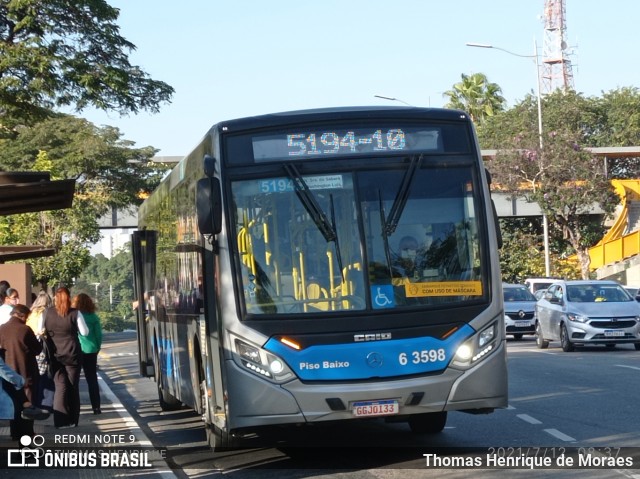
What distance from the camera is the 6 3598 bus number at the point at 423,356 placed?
1100cm

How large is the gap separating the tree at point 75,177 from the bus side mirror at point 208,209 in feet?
142

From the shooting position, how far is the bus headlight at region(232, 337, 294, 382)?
1084 centimetres

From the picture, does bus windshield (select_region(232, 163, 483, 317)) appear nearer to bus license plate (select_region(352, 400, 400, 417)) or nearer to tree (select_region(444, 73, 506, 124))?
bus license plate (select_region(352, 400, 400, 417))

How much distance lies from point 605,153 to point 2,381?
5475 cm

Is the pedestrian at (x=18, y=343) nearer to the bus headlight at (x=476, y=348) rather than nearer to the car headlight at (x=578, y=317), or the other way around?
the bus headlight at (x=476, y=348)

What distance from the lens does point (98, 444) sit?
1384cm

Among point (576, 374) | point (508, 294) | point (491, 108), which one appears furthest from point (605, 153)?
point (576, 374)

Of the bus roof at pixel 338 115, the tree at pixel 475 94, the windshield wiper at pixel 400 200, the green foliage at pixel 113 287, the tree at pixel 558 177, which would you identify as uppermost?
the tree at pixel 475 94

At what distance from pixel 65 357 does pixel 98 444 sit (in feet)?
6.94

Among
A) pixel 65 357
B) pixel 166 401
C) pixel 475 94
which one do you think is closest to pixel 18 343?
pixel 65 357

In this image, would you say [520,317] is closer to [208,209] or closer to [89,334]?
[89,334]

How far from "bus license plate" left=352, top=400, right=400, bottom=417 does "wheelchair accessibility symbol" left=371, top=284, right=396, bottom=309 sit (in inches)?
32.6

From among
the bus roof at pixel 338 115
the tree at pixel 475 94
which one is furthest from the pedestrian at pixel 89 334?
the tree at pixel 475 94

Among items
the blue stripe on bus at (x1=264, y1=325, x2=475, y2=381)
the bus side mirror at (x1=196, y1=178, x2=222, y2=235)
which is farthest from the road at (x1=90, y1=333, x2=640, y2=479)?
the bus side mirror at (x1=196, y1=178, x2=222, y2=235)
